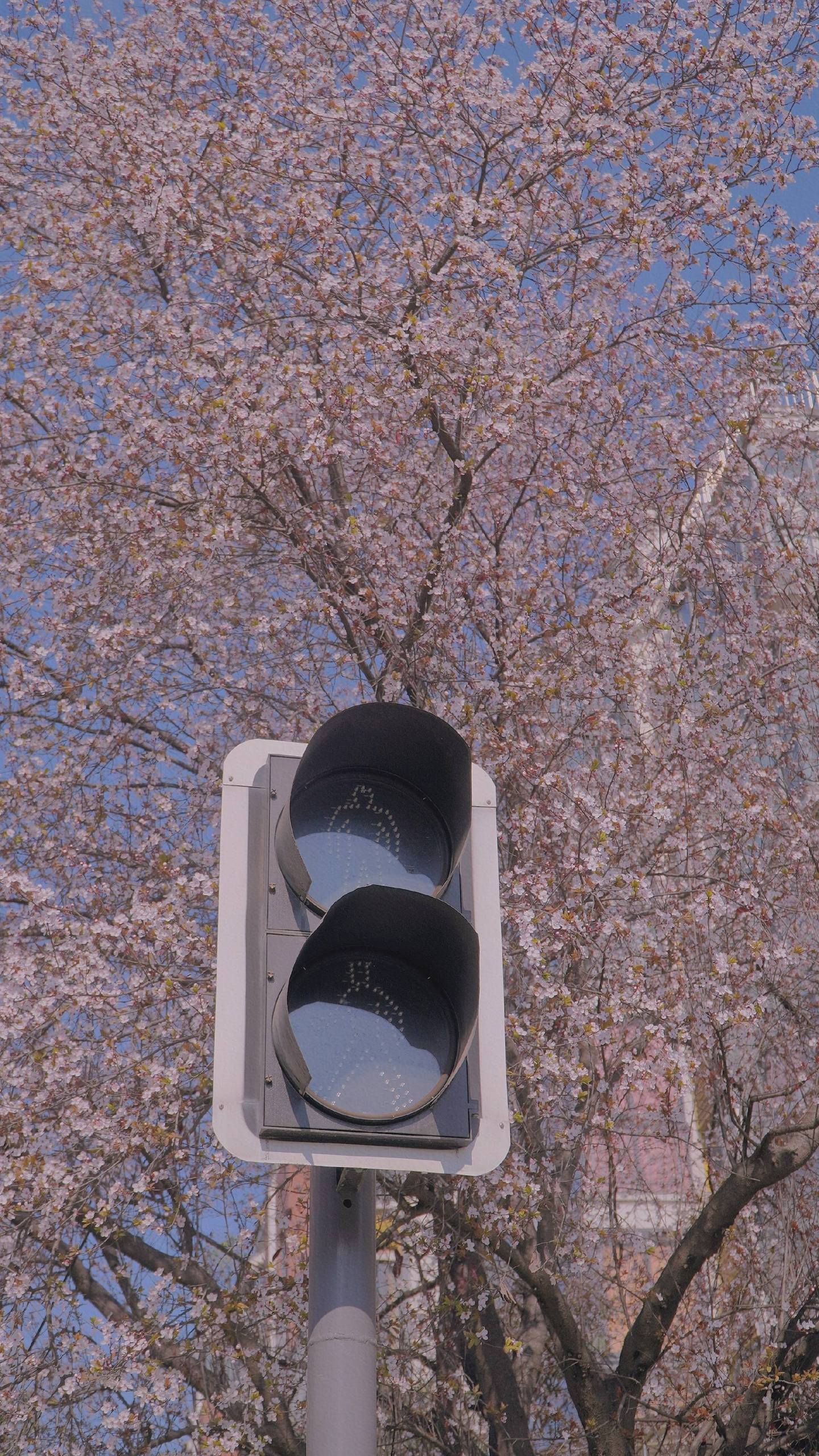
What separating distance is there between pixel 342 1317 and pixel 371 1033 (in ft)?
1.47

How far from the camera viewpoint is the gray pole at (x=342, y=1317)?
2258 millimetres

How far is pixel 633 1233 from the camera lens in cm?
820

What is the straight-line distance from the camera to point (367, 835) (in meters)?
2.69

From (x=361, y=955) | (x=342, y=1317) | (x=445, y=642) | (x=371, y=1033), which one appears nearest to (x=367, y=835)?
(x=361, y=955)

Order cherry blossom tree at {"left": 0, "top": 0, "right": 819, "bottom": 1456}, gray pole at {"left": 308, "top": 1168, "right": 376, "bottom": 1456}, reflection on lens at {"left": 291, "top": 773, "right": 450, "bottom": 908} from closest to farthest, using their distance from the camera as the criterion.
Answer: gray pole at {"left": 308, "top": 1168, "right": 376, "bottom": 1456}, reflection on lens at {"left": 291, "top": 773, "right": 450, "bottom": 908}, cherry blossom tree at {"left": 0, "top": 0, "right": 819, "bottom": 1456}

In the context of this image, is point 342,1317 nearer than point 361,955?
Yes

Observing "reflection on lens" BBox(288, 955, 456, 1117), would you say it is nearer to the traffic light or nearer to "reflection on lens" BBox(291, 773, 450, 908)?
the traffic light

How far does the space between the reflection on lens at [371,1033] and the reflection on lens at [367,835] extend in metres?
0.16

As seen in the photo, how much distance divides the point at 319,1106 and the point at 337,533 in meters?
6.65

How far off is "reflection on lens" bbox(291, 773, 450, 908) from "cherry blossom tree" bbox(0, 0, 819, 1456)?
13.4 feet

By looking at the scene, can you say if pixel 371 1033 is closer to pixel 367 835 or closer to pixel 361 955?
pixel 361 955

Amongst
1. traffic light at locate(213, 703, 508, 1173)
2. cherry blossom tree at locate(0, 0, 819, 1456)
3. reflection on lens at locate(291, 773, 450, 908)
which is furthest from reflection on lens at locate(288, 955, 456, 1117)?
cherry blossom tree at locate(0, 0, 819, 1456)

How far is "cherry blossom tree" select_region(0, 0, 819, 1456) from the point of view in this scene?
7227 millimetres

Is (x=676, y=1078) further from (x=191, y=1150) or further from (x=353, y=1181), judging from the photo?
(x=353, y=1181)
